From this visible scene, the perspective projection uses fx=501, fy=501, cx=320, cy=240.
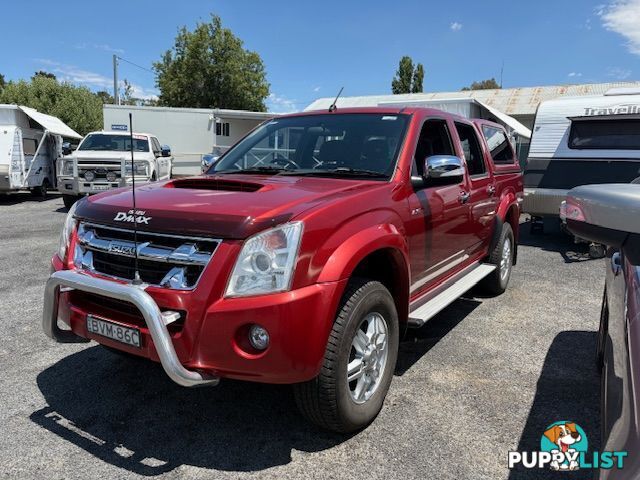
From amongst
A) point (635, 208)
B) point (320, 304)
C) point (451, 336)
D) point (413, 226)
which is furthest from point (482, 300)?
point (635, 208)

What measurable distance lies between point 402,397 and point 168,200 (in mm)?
1962

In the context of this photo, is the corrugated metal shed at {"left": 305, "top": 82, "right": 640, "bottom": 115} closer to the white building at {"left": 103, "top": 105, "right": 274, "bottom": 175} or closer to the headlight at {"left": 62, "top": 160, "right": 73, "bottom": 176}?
the white building at {"left": 103, "top": 105, "right": 274, "bottom": 175}

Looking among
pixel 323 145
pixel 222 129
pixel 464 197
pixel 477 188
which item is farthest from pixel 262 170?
pixel 222 129

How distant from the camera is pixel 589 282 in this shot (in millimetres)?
6676

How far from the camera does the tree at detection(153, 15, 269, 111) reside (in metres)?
33.9

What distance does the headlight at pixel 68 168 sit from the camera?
39.3ft

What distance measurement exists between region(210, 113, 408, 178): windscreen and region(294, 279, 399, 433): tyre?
0.98 m

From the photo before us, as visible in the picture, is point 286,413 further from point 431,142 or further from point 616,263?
point 431,142

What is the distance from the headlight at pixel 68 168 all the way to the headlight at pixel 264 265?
11.2 metres

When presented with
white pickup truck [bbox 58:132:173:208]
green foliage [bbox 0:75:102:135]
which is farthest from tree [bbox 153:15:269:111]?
Answer: white pickup truck [bbox 58:132:173:208]

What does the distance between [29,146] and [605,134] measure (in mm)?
14979

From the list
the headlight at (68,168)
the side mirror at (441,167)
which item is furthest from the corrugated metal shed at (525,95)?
the side mirror at (441,167)

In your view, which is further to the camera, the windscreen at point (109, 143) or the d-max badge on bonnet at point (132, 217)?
the windscreen at point (109, 143)

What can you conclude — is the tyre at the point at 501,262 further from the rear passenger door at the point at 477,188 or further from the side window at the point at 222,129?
the side window at the point at 222,129
